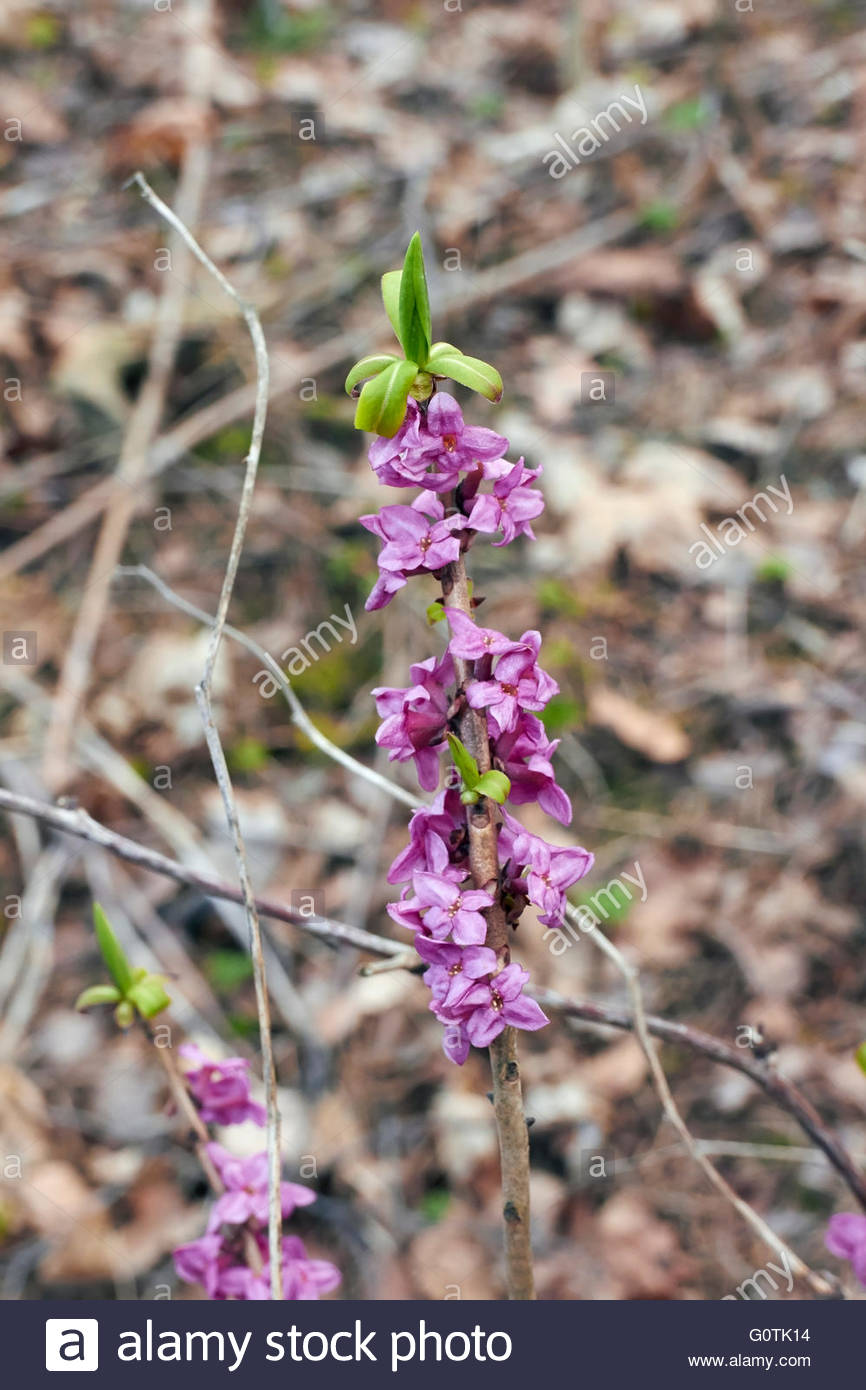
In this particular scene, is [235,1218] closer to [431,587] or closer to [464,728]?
[464,728]

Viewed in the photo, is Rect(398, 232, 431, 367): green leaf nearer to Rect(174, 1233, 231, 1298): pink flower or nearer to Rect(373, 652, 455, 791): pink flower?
Rect(373, 652, 455, 791): pink flower

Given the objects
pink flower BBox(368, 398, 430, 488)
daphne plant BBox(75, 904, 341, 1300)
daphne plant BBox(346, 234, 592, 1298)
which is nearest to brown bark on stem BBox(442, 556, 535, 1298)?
daphne plant BBox(346, 234, 592, 1298)

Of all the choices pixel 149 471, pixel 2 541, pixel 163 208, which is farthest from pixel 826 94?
pixel 163 208

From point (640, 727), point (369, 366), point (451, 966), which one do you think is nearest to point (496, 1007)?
point (451, 966)

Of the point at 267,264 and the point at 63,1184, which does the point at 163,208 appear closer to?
the point at 63,1184

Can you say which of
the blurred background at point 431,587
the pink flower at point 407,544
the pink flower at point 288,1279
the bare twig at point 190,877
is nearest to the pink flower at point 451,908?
the pink flower at point 407,544

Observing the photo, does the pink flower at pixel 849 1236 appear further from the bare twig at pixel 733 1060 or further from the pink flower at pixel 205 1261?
the pink flower at pixel 205 1261
